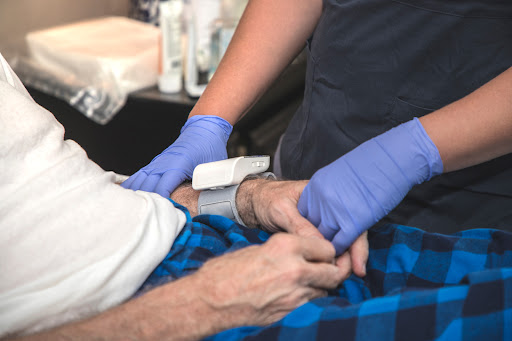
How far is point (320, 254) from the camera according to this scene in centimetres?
75

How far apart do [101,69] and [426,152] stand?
4.27 feet

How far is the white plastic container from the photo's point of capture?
1685mm

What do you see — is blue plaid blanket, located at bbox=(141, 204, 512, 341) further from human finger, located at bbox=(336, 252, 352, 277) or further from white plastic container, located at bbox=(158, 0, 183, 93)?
white plastic container, located at bbox=(158, 0, 183, 93)

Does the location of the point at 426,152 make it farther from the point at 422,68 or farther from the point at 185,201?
the point at 185,201

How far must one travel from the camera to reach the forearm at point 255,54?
3.75 ft

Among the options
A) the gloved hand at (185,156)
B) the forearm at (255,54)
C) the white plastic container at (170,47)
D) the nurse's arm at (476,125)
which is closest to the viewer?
the nurse's arm at (476,125)

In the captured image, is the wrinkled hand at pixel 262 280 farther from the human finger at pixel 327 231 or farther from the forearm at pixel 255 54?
the forearm at pixel 255 54

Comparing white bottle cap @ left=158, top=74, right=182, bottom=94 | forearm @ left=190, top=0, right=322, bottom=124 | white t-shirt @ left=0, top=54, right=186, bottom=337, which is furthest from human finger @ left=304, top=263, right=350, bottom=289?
white bottle cap @ left=158, top=74, right=182, bottom=94

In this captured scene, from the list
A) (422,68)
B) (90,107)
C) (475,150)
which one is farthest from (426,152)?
(90,107)

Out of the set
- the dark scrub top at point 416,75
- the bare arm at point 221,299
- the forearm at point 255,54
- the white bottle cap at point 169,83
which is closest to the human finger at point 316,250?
the bare arm at point 221,299

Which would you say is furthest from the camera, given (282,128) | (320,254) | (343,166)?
(282,128)

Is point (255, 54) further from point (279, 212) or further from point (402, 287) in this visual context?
point (402, 287)

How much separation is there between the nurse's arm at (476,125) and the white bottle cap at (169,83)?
112 centimetres

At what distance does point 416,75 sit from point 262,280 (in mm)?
580
